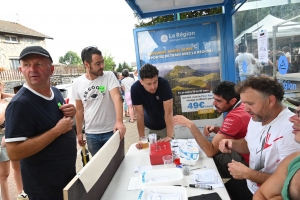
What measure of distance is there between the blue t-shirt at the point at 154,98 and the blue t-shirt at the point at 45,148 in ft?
4.01

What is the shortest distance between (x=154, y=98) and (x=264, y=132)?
1417 mm

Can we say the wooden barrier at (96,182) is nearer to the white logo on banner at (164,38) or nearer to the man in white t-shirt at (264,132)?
the man in white t-shirt at (264,132)

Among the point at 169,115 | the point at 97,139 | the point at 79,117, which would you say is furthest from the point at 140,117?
the point at 79,117

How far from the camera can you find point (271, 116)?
159 centimetres

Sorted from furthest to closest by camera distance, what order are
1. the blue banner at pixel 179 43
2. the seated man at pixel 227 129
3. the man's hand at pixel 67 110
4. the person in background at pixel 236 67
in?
the blue banner at pixel 179 43 < the person in background at pixel 236 67 < the seated man at pixel 227 129 < the man's hand at pixel 67 110

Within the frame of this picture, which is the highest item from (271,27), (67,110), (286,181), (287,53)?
(271,27)

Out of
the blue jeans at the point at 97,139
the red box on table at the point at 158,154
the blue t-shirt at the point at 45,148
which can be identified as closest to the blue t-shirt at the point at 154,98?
the blue jeans at the point at 97,139

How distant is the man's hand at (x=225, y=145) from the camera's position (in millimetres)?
1855

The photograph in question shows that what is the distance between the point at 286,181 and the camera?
3.70 feet

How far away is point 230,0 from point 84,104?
2.75m

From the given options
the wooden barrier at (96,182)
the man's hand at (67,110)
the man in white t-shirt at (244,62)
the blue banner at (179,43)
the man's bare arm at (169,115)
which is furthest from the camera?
the blue banner at (179,43)

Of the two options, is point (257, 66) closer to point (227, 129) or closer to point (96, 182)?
point (227, 129)

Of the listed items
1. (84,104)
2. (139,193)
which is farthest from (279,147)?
(84,104)

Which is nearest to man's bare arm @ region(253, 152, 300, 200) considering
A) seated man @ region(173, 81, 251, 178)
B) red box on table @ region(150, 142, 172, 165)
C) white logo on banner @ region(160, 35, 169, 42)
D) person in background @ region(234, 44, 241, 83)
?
seated man @ region(173, 81, 251, 178)
